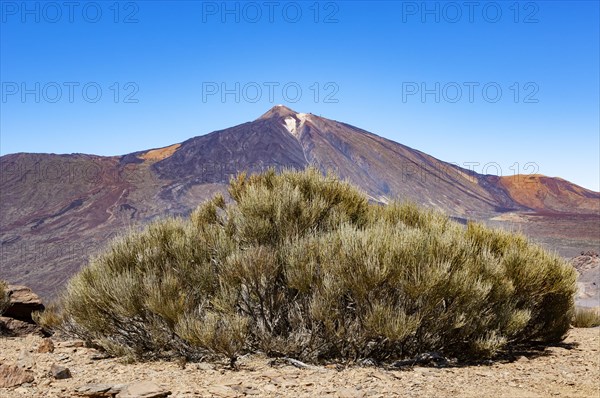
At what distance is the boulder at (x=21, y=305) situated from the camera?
8.33 m

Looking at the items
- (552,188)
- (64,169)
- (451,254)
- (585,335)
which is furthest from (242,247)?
(552,188)

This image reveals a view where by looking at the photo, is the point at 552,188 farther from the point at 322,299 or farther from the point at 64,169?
the point at 322,299

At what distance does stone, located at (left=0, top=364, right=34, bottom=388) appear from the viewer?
4.46 m

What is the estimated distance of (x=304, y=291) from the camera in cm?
547

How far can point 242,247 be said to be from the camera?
249 inches

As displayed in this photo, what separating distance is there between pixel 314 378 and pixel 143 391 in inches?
57.7

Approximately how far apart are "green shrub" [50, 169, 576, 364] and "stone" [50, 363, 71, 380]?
29.5 inches

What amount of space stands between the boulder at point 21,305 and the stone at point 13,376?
4.14 meters

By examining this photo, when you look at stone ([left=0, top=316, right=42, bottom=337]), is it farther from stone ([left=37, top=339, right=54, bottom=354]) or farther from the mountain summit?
the mountain summit

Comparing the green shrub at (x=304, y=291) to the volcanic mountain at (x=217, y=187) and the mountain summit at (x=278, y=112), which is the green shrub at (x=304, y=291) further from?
the mountain summit at (x=278, y=112)

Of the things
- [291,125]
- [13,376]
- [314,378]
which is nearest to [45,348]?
[13,376]

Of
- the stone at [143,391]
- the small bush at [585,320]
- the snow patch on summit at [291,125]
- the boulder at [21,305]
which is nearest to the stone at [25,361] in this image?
the stone at [143,391]

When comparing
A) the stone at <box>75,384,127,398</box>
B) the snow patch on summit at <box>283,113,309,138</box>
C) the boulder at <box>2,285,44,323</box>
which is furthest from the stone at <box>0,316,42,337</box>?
the snow patch on summit at <box>283,113,309,138</box>

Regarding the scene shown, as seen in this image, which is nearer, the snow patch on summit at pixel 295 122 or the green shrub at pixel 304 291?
the green shrub at pixel 304 291
